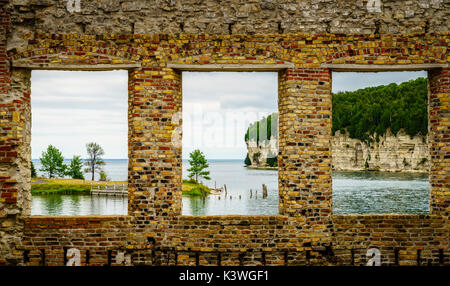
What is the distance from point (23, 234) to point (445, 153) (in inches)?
294

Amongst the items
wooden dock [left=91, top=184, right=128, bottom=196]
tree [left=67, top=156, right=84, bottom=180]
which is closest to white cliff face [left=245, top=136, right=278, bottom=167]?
tree [left=67, top=156, right=84, bottom=180]

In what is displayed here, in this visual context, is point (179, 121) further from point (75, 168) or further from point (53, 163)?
point (75, 168)

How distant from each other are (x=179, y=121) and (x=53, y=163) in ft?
232

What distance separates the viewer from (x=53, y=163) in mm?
68688

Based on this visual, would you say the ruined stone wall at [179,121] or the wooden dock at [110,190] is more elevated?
the ruined stone wall at [179,121]

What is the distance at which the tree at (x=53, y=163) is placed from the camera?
223ft

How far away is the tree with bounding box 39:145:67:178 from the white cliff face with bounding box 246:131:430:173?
46.0 meters

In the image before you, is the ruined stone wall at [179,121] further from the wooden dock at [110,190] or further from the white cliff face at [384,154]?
the white cliff face at [384,154]

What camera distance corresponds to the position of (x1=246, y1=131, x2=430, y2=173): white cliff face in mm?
82500

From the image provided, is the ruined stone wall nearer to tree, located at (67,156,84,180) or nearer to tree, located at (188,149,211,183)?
tree, located at (188,149,211,183)

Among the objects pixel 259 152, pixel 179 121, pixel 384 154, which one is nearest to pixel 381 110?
pixel 384 154

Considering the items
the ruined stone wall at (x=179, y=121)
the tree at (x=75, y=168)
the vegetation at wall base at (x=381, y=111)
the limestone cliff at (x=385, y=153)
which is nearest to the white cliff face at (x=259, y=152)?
the limestone cliff at (x=385, y=153)

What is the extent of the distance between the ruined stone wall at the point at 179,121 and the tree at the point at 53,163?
226 feet
